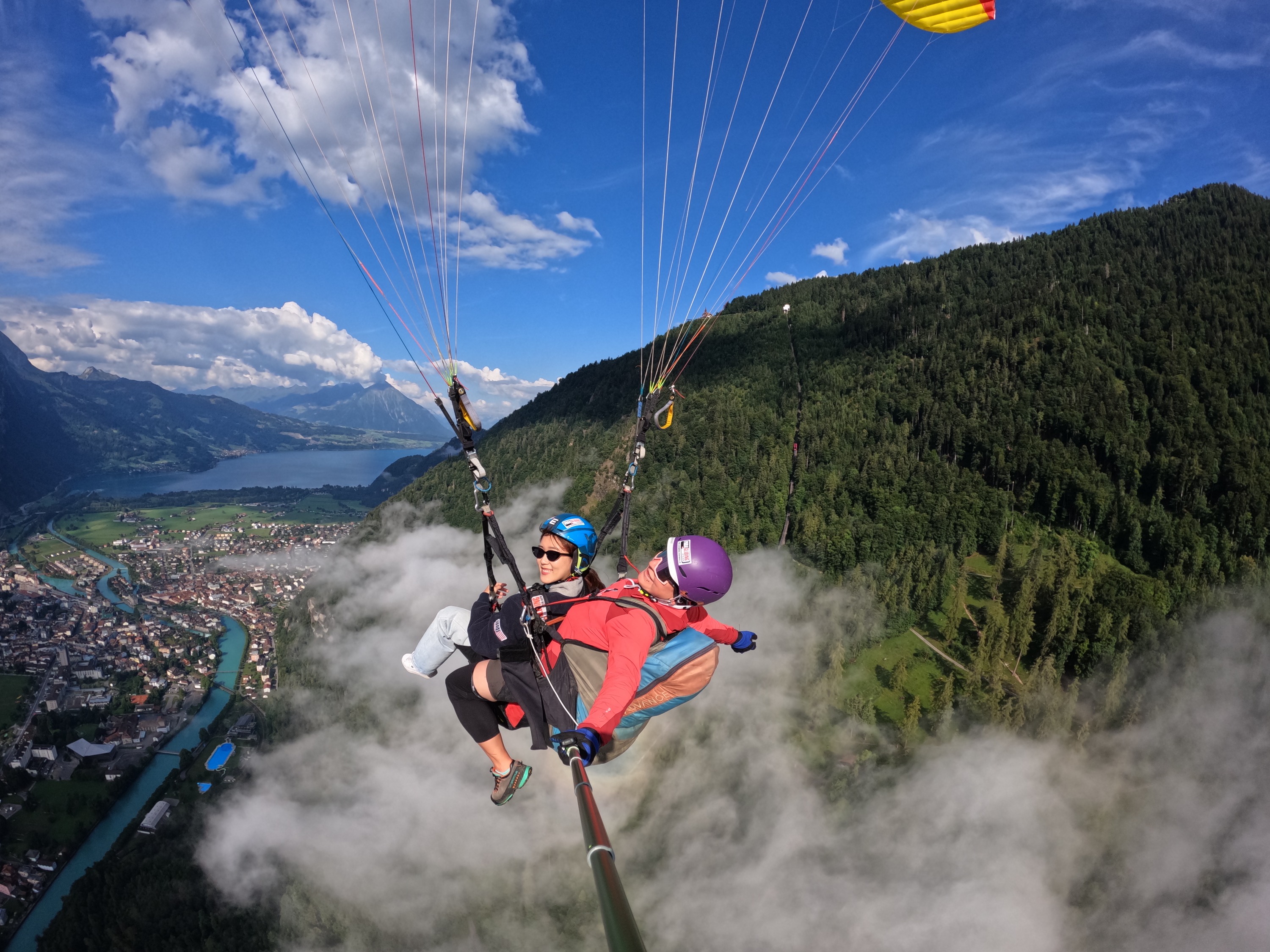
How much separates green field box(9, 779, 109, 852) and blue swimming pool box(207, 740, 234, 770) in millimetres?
8200

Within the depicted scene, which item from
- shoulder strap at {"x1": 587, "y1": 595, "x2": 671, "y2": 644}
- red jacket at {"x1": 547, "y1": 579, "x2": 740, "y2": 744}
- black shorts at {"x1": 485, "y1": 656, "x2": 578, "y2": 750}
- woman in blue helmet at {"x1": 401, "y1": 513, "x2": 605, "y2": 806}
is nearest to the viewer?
red jacket at {"x1": 547, "y1": 579, "x2": 740, "y2": 744}

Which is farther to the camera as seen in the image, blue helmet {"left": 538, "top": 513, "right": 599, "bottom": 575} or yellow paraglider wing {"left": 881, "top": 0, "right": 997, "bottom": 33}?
yellow paraglider wing {"left": 881, "top": 0, "right": 997, "bottom": 33}

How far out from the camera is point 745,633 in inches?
247

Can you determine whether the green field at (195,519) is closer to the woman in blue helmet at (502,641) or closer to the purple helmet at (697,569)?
the woman in blue helmet at (502,641)

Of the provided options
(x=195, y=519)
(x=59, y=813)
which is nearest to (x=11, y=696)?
(x=59, y=813)

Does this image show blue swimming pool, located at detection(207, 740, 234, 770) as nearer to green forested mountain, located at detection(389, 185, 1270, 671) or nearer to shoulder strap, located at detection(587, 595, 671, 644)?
green forested mountain, located at detection(389, 185, 1270, 671)

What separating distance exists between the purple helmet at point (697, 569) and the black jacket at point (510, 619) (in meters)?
0.87

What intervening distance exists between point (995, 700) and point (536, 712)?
236 ft

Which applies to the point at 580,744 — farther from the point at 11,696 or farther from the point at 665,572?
the point at 11,696

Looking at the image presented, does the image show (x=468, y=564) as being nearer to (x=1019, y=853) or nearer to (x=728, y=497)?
(x=728, y=497)

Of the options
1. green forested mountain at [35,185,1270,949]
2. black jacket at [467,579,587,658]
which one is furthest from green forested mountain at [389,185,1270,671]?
black jacket at [467,579,587,658]

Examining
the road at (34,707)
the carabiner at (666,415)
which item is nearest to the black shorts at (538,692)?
the carabiner at (666,415)

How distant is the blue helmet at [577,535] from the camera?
19.1 feet

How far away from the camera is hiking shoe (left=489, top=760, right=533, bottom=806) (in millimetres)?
5508
